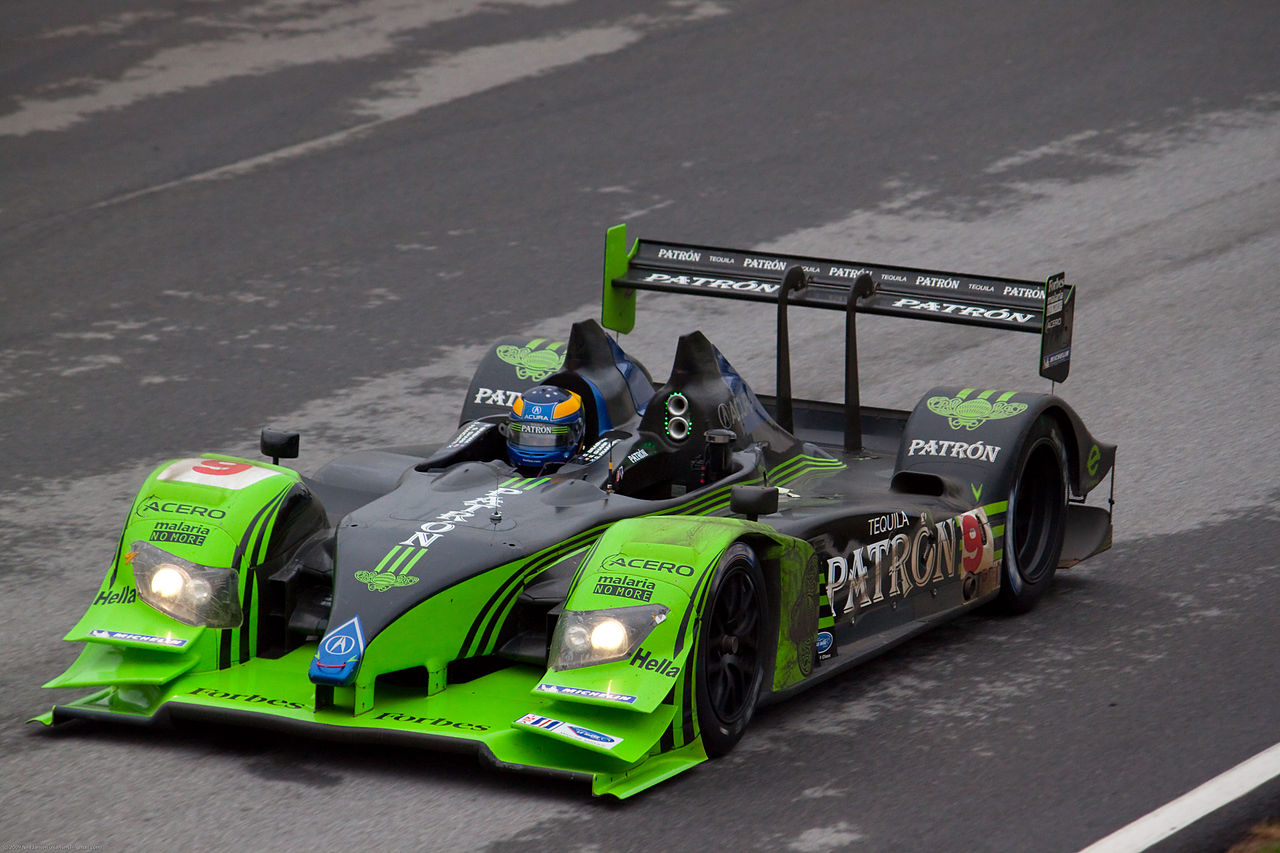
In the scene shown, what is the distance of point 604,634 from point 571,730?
375mm

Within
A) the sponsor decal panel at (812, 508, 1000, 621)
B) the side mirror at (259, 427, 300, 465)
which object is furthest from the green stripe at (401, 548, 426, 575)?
the side mirror at (259, 427, 300, 465)

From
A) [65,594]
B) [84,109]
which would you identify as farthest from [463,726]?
[84,109]

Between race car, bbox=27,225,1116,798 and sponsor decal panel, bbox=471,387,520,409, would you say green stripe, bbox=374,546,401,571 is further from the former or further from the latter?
sponsor decal panel, bbox=471,387,520,409

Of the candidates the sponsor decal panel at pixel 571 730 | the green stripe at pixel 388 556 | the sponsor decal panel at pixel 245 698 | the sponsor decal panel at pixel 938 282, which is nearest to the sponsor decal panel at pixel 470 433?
the green stripe at pixel 388 556

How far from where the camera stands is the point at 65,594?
8.73 meters

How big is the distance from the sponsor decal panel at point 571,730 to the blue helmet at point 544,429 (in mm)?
1827

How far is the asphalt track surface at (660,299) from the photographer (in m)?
6.27

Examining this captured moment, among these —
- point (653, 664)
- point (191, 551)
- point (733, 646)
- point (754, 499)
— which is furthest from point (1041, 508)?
point (191, 551)

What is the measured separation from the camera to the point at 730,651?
664cm

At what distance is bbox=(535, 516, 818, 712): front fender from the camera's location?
6191 mm

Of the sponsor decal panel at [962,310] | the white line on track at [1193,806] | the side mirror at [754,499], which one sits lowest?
the white line on track at [1193,806]

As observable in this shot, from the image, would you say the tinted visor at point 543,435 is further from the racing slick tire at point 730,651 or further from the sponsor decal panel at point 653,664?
the sponsor decal panel at point 653,664

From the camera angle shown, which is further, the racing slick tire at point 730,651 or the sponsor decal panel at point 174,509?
the sponsor decal panel at point 174,509

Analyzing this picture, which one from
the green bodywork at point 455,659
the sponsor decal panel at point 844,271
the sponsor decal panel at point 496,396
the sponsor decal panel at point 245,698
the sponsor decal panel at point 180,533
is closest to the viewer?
the green bodywork at point 455,659
